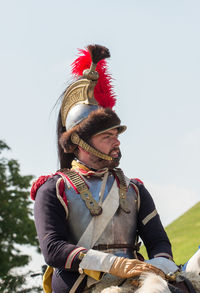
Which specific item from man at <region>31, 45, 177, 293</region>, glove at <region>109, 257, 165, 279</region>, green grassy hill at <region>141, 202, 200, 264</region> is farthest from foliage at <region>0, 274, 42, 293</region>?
green grassy hill at <region>141, 202, 200, 264</region>

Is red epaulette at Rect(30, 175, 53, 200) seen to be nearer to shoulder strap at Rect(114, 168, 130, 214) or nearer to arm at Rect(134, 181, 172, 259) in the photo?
shoulder strap at Rect(114, 168, 130, 214)

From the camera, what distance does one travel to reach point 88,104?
240 inches

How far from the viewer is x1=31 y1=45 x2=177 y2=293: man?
5.46m

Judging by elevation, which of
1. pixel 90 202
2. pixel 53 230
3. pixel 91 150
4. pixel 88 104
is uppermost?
pixel 88 104

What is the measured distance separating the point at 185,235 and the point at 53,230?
1671 cm

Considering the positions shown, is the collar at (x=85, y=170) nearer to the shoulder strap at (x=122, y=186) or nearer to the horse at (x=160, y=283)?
the shoulder strap at (x=122, y=186)

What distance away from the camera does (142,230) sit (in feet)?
20.0

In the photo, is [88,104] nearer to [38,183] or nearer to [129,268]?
[38,183]

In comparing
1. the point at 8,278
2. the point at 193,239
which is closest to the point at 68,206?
the point at 8,278

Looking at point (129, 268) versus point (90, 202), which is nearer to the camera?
point (129, 268)

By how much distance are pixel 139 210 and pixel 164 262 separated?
77 cm

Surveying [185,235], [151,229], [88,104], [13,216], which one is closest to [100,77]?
[88,104]

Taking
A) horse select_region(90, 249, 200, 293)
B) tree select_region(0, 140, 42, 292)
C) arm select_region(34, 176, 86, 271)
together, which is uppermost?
arm select_region(34, 176, 86, 271)

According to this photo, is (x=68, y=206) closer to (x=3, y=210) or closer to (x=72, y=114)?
(x=72, y=114)
